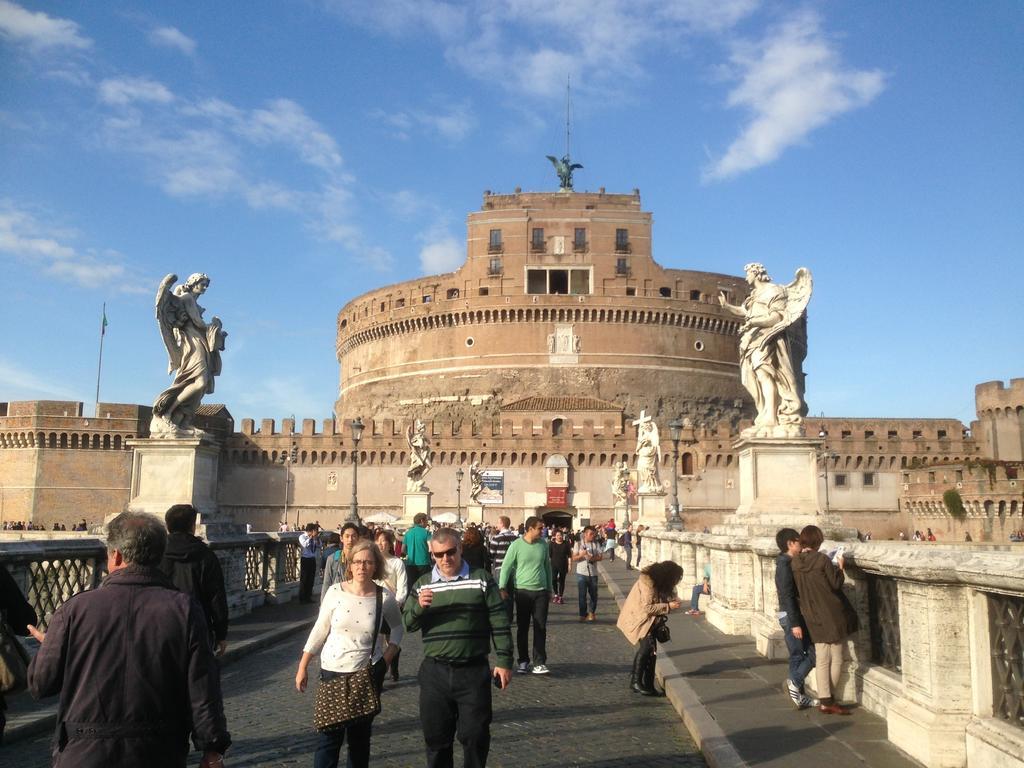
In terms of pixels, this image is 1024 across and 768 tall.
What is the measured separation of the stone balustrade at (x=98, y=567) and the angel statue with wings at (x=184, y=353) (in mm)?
1312

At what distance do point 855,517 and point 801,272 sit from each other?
46517mm

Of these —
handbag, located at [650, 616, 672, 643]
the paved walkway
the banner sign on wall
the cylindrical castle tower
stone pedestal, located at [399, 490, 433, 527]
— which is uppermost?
the cylindrical castle tower

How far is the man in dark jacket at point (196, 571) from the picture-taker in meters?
4.89

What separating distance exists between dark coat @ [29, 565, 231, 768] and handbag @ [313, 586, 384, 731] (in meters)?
1.24

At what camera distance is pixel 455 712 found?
157 inches

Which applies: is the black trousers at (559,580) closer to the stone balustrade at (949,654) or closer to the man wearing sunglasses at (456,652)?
the stone balustrade at (949,654)

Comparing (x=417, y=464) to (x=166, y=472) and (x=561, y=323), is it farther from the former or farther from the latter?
(x=561, y=323)

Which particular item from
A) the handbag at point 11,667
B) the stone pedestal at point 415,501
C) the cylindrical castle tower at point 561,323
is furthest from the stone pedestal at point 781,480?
the cylindrical castle tower at point 561,323

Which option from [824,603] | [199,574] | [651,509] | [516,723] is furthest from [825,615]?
[651,509]

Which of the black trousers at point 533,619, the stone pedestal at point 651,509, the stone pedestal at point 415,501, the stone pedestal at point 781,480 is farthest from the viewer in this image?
the stone pedestal at point 651,509

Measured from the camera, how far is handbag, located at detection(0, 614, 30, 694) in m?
3.38

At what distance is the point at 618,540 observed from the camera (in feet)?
103

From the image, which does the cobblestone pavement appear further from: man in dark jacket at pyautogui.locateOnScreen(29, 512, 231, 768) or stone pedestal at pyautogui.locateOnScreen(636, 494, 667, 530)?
stone pedestal at pyautogui.locateOnScreen(636, 494, 667, 530)

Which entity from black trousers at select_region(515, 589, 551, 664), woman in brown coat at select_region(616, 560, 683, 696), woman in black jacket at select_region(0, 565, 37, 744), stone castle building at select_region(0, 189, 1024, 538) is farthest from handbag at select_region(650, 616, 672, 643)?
stone castle building at select_region(0, 189, 1024, 538)
